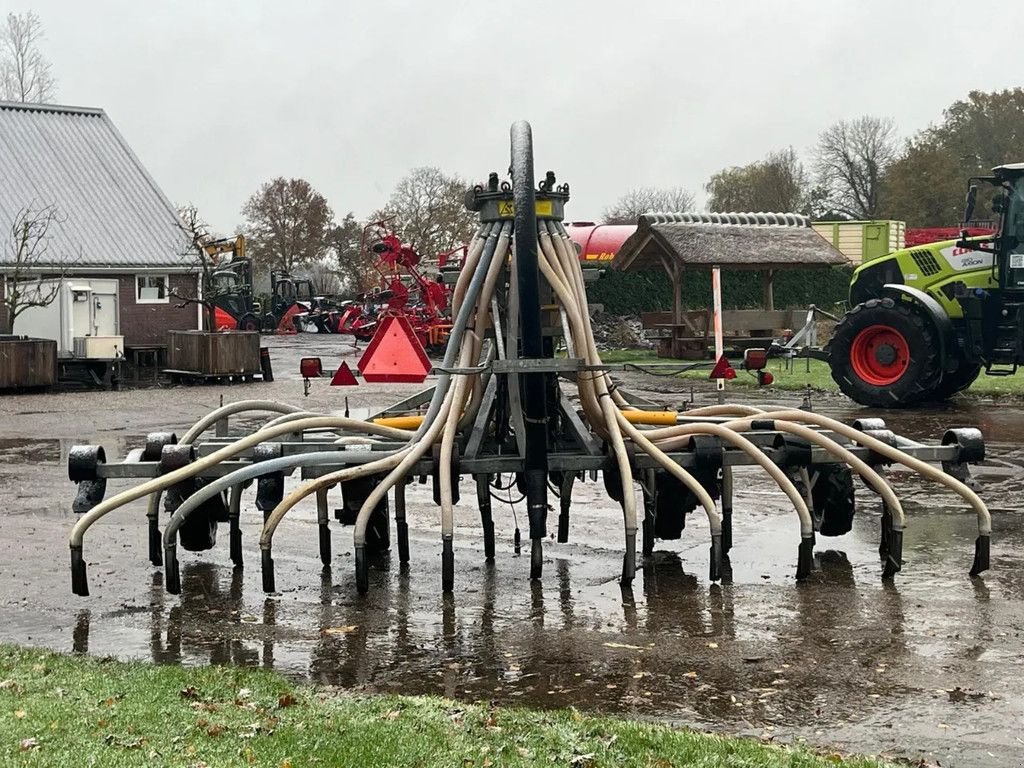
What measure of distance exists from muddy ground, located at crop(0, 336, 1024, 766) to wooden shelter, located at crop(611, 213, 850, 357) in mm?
19218

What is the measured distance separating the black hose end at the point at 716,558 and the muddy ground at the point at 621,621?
0.09m

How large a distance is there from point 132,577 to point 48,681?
2.61 meters

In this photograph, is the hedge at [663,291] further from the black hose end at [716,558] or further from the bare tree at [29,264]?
the black hose end at [716,558]

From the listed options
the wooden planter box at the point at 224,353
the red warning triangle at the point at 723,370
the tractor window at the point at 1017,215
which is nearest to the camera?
the red warning triangle at the point at 723,370

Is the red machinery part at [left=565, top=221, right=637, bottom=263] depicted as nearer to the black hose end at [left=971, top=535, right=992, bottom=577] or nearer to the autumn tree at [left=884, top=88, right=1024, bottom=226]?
the autumn tree at [left=884, top=88, right=1024, bottom=226]

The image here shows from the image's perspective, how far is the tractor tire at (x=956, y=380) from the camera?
1886 cm

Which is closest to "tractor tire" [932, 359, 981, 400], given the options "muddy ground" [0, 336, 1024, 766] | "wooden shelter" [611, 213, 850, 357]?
"muddy ground" [0, 336, 1024, 766]

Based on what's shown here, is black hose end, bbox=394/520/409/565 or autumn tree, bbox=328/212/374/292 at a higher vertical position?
autumn tree, bbox=328/212/374/292

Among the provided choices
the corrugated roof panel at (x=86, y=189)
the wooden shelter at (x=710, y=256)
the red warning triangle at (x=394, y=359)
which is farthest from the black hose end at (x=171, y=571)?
the corrugated roof panel at (x=86, y=189)

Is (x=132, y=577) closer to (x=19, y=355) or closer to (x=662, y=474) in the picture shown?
(x=662, y=474)

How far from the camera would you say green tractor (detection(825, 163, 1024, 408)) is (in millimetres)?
17734

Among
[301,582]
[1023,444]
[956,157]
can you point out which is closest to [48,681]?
[301,582]

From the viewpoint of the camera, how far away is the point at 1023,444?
14867 mm

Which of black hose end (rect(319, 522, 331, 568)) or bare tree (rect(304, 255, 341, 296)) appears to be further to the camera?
bare tree (rect(304, 255, 341, 296))
